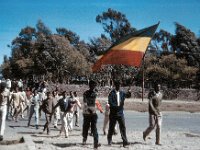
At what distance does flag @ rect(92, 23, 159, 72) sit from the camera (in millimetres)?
13477

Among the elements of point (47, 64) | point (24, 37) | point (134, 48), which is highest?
point (24, 37)

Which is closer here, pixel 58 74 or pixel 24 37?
pixel 58 74

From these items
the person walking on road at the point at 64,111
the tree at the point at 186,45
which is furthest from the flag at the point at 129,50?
the tree at the point at 186,45

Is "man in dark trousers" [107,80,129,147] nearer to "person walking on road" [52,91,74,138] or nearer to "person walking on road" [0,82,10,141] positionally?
"person walking on road" [52,91,74,138]

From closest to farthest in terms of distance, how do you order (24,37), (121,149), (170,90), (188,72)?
(121,149), (170,90), (188,72), (24,37)

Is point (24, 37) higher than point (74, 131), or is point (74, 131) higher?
point (24, 37)

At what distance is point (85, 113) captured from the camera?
11.3 meters

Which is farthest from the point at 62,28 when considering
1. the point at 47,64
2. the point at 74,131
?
the point at 74,131

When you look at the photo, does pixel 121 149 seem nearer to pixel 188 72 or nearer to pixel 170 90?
pixel 170 90

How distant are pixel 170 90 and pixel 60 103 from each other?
41592 mm

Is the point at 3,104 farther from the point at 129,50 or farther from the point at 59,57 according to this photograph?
the point at 59,57

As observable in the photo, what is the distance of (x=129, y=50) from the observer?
1364cm

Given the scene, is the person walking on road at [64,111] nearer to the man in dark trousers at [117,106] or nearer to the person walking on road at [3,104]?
the person walking on road at [3,104]

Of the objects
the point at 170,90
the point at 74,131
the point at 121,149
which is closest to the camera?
the point at 121,149
